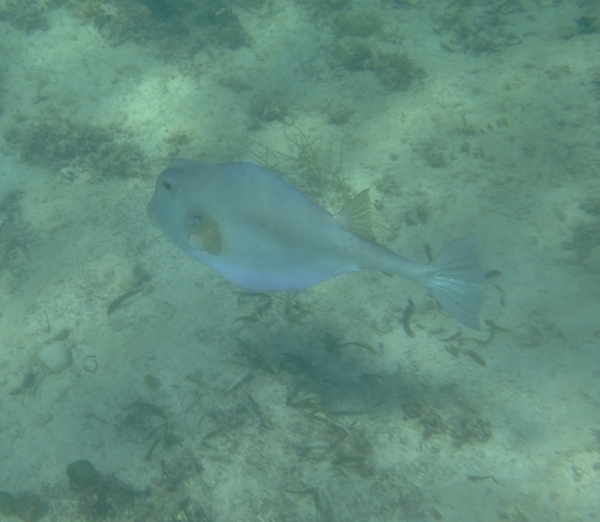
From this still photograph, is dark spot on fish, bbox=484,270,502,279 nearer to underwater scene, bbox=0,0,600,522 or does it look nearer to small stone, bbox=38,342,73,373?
underwater scene, bbox=0,0,600,522

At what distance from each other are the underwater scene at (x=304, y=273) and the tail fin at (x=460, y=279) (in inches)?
0.6

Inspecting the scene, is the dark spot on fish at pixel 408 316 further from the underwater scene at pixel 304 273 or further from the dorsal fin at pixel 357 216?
the dorsal fin at pixel 357 216

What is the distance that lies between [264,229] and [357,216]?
21.5 inches

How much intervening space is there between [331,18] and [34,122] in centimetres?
488

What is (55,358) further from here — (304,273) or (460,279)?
(460,279)

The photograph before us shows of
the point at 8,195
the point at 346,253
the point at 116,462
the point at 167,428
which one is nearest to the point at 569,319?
the point at 346,253

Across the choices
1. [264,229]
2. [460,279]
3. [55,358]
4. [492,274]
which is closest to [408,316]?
[492,274]

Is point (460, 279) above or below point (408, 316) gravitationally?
above

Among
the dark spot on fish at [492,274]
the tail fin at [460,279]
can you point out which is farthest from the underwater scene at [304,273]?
the dark spot on fish at [492,274]

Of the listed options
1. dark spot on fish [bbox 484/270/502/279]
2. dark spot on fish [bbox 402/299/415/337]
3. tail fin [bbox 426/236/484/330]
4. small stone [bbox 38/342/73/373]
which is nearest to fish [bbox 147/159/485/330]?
tail fin [bbox 426/236/484/330]

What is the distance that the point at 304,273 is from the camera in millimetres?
2213

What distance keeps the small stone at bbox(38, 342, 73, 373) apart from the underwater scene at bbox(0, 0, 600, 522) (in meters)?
0.03

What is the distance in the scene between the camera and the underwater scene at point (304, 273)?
2904 millimetres

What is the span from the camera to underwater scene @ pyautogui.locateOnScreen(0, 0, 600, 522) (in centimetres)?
290
